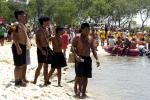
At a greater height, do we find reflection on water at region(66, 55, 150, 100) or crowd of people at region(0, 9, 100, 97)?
crowd of people at region(0, 9, 100, 97)

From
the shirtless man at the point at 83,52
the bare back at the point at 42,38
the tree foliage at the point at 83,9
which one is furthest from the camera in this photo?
the tree foliage at the point at 83,9

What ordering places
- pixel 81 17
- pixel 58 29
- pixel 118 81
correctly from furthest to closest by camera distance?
pixel 81 17, pixel 118 81, pixel 58 29

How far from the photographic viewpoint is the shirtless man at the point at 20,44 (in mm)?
9734

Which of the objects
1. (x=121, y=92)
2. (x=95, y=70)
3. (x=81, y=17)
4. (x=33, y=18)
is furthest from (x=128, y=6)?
(x=121, y=92)

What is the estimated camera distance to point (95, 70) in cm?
1811

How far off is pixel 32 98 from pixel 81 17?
190ft

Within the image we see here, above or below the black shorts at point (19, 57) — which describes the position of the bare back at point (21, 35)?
above

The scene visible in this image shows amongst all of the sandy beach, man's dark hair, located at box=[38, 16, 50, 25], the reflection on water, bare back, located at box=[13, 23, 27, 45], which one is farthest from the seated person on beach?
bare back, located at box=[13, 23, 27, 45]

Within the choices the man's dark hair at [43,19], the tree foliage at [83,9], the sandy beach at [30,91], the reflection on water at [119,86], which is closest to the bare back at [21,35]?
the man's dark hair at [43,19]

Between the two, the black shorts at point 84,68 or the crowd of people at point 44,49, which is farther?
the black shorts at point 84,68

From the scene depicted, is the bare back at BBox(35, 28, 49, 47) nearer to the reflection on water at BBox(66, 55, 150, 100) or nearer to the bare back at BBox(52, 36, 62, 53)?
the bare back at BBox(52, 36, 62, 53)

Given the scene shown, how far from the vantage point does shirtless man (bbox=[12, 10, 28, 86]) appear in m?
9.73

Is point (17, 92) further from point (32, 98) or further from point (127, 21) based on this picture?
point (127, 21)

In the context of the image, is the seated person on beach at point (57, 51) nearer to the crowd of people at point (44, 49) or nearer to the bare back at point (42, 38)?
the crowd of people at point (44, 49)
